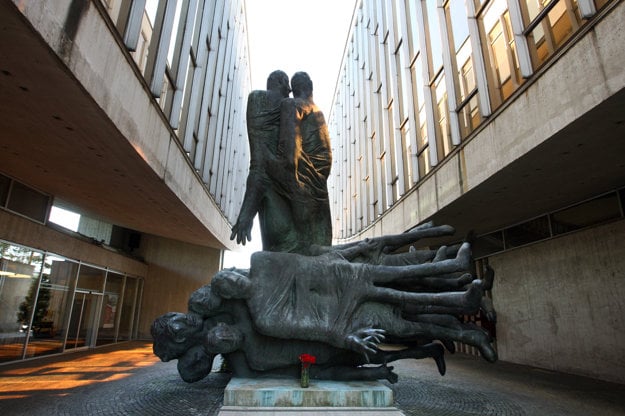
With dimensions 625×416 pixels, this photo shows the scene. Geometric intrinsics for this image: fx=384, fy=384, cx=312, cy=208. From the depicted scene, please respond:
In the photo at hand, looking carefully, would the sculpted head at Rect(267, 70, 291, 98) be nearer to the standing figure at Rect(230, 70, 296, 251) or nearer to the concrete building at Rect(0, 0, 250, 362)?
the standing figure at Rect(230, 70, 296, 251)

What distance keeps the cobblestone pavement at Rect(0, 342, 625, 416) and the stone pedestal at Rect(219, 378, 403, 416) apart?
826 millimetres

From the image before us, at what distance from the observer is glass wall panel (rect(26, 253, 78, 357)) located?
34.3 feet

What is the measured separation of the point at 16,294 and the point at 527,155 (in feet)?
38.9

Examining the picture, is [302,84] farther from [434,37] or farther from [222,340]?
[434,37]

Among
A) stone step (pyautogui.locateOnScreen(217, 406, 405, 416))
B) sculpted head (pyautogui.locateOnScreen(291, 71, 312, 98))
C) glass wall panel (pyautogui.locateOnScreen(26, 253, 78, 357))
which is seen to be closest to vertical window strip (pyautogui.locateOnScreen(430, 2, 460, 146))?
sculpted head (pyautogui.locateOnScreen(291, 71, 312, 98))

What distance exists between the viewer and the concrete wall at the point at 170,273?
1870 centimetres

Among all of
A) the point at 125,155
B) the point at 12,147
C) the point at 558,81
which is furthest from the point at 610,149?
the point at 12,147

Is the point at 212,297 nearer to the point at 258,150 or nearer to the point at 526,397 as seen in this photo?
the point at 258,150

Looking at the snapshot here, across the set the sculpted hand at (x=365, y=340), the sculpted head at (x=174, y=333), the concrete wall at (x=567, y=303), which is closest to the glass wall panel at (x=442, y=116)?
the concrete wall at (x=567, y=303)

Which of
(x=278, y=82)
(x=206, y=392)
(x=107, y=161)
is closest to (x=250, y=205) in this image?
(x=278, y=82)

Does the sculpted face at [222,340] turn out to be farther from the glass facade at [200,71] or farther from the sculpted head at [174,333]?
the glass facade at [200,71]

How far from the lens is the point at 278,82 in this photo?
5.88 m

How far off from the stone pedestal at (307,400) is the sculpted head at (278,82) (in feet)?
13.6

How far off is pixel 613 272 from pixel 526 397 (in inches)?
168
